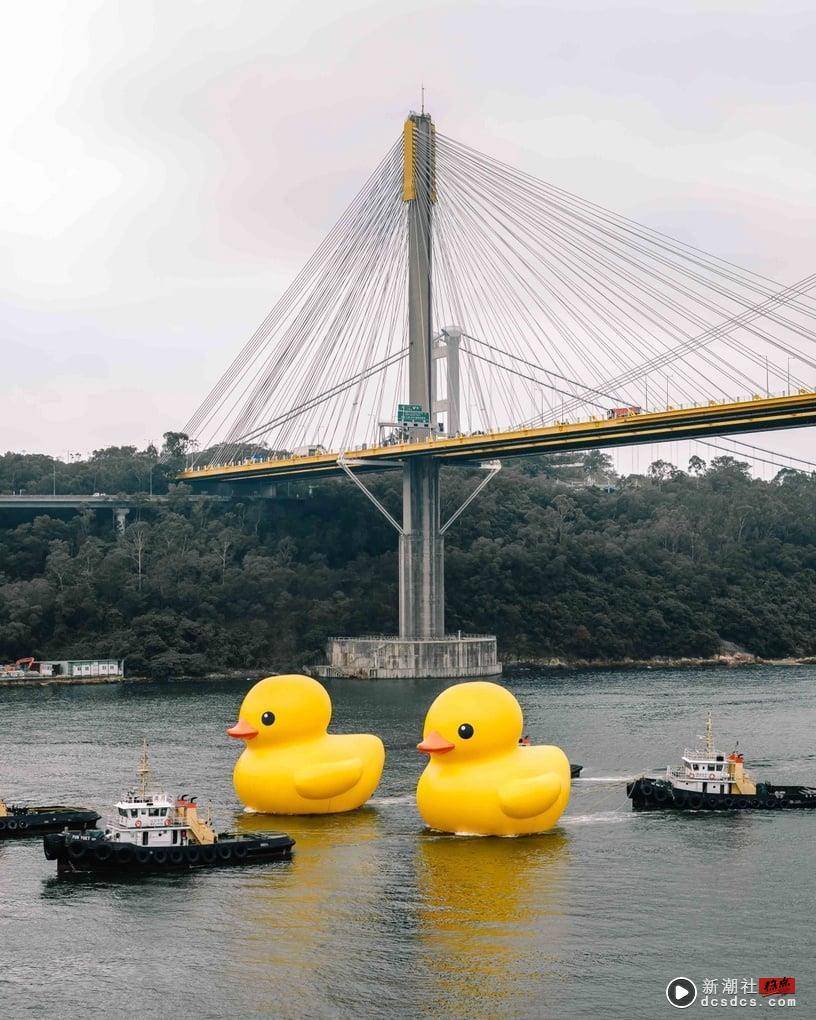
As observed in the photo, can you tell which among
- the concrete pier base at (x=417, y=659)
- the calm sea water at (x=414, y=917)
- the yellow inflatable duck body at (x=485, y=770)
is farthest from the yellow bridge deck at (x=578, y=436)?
the yellow inflatable duck body at (x=485, y=770)

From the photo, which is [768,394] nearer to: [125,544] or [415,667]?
[415,667]

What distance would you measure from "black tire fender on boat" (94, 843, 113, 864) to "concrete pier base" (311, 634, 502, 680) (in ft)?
162

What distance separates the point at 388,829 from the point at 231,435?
59.8 m

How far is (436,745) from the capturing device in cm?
3266

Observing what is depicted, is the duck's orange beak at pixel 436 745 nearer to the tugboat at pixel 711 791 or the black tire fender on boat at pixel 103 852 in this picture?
the black tire fender on boat at pixel 103 852

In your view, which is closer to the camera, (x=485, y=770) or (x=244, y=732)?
(x=485, y=770)

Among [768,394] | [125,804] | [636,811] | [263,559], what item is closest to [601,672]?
[263,559]

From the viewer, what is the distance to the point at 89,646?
8194cm

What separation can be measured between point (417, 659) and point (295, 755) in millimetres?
45324

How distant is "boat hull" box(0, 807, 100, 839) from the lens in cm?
3603

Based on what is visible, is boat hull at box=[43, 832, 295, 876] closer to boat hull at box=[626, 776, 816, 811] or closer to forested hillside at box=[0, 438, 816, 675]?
boat hull at box=[626, 776, 816, 811]
